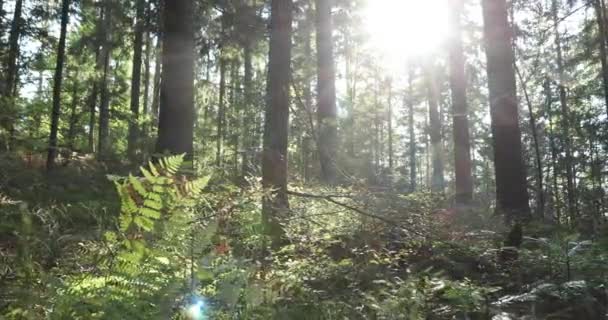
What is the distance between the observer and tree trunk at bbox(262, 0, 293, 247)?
614cm

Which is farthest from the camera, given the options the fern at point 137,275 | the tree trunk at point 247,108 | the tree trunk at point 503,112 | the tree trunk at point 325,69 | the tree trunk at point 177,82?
the tree trunk at point 325,69

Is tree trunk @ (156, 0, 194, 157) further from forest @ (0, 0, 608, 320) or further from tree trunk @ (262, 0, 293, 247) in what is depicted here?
tree trunk @ (262, 0, 293, 247)

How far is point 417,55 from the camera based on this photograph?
2436cm

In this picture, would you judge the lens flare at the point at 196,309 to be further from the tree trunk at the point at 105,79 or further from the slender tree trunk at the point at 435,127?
the slender tree trunk at the point at 435,127

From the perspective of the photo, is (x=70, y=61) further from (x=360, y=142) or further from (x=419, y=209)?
(x=419, y=209)

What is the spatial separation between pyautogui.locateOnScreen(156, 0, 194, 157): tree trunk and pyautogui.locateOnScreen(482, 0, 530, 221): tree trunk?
213 inches

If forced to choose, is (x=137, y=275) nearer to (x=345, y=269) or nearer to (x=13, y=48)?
(x=345, y=269)

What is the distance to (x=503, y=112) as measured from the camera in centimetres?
903

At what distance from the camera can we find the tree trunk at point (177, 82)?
7477 millimetres

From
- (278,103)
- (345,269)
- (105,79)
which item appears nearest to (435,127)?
(105,79)

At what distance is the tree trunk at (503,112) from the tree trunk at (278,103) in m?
4.22

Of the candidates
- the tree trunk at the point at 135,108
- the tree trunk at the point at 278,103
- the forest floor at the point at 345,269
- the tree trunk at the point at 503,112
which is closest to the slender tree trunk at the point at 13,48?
the tree trunk at the point at 135,108

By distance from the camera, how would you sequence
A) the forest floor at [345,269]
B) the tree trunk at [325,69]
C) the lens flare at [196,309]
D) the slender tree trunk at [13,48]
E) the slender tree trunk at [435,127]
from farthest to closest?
the slender tree trunk at [435,127]
the tree trunk at [325,69]
the slender tree trunk at [13,48]
the forest floor at [345,269]
the lens flare at [196,309]

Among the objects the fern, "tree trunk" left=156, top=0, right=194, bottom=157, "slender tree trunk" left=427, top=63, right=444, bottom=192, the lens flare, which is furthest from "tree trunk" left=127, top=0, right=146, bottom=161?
the lens flare
